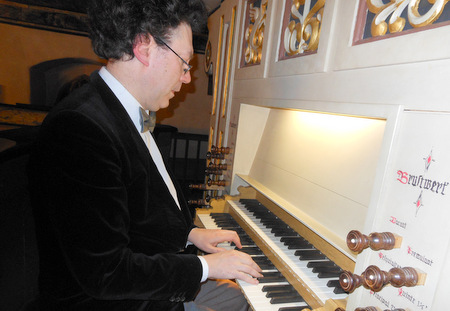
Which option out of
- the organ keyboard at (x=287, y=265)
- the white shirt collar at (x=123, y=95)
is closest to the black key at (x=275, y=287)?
the organ keyboard at (x=287, y=265)

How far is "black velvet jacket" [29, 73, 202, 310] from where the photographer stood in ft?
2.72

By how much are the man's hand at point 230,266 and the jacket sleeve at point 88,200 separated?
1.05ft

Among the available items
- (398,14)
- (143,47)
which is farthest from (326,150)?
(143,47)

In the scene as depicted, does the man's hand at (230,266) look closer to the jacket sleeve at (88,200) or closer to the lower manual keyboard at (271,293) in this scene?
the lower manual keyboard at (271,293)

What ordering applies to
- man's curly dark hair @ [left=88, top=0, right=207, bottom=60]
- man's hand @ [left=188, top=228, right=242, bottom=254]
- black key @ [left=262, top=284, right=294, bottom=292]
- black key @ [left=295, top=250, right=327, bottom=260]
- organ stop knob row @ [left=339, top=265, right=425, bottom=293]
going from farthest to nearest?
man's hand @ [left=188, top=228, right=242, bottom=254], black key @ [left=295, top=250, right=327, bottom=260], black key @ [left=262, top=284, right=294, bottom=292], man's curly dark hair @ [left=88, top=0, right=207, bottom=60], organ stop knob row @ [left=339, top=265, right=425, bottom=293]

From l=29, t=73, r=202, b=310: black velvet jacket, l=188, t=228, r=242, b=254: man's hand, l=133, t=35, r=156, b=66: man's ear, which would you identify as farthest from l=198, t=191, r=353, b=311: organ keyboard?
l=133, t=35, r=156, b=66: man's ear

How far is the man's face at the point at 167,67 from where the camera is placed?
3.49 ft

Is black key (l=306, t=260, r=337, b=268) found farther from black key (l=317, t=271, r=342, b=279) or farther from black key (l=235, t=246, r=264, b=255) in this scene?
black key (l=235, t=246, r=264, b=255)

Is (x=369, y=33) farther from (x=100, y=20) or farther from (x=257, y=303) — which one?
(x=257, y=303)

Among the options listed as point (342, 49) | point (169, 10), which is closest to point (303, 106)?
point (342, 49)

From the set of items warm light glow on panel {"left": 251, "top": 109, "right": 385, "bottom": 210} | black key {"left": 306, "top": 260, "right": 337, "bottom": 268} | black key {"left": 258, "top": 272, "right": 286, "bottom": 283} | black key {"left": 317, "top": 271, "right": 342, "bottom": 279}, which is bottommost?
black key {"left": 258, "top": 272, "right": 286, "bottom": 283}

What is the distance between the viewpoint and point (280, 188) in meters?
1.83

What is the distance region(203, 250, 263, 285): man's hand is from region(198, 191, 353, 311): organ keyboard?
12 centimetres

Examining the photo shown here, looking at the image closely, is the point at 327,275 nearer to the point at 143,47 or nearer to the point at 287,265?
the point at 287,265
